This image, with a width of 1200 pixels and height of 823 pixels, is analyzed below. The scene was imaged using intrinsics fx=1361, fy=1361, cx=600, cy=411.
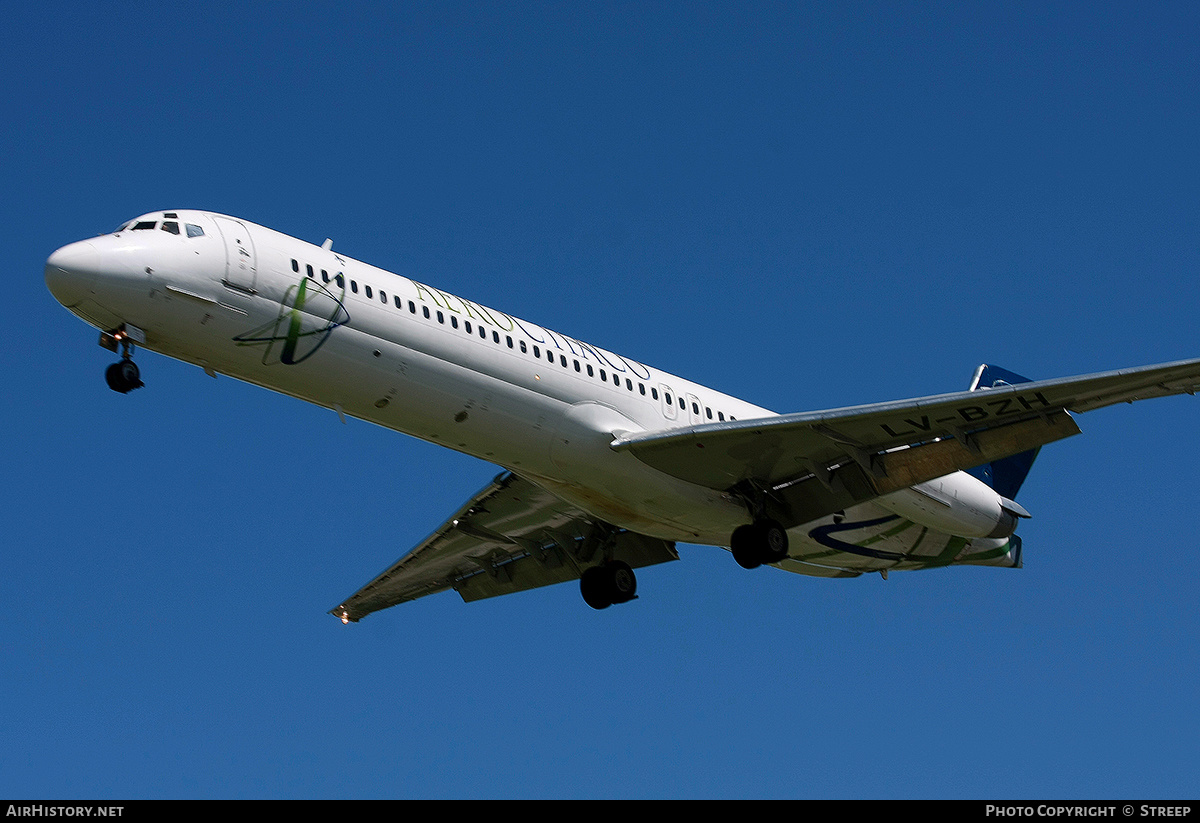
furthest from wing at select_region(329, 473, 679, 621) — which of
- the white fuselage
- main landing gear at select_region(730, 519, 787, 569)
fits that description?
main landing gear at select_region(730, 519, 787, 569)

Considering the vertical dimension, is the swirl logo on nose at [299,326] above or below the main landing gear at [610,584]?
above

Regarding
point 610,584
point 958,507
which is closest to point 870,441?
point 958,507

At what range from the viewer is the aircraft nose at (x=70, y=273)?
2103 cm

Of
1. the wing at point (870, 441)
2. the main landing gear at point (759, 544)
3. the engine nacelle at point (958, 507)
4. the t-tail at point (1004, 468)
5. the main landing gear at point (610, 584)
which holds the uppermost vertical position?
the t-tail at point (1004, 468)

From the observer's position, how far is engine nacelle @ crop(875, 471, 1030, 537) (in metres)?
28.7

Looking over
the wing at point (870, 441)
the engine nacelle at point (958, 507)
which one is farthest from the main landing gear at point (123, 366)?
the engine nacelle at point (958, 507)

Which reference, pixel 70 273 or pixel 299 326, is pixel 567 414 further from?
pixel 70 273

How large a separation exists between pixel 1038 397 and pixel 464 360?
9970 mm

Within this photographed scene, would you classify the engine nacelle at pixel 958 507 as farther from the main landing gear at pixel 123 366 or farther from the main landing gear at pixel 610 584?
the main landing gear at pixel 123 366

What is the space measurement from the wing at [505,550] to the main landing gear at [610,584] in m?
0.29

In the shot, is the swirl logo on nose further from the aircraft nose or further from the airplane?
the aircraft nose

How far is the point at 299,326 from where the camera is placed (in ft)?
73.8

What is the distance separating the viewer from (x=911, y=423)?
81.5 feet

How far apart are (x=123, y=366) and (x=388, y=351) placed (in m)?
4.27
